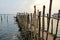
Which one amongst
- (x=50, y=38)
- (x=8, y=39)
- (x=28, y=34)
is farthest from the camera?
(x=8, y=39)

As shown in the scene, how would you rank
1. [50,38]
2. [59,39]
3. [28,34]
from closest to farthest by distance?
[50,38] < [59,39] < [28,34]

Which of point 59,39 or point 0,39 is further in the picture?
point 0,39

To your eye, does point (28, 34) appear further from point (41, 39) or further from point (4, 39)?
point (4, 39)

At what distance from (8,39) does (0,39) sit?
1253 millimetres

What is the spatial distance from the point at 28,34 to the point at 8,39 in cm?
734

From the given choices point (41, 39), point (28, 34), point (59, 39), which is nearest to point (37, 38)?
point (41, 39)

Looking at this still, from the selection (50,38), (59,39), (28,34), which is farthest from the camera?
(28,34)

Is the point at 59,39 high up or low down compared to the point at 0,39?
up

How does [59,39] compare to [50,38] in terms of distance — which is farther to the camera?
[59,39]

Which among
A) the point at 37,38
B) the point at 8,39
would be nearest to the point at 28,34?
the point at 37,38

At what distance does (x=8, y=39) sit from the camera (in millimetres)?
23078

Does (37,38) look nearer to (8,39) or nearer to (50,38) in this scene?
(50,38)

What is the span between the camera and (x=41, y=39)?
474 inches

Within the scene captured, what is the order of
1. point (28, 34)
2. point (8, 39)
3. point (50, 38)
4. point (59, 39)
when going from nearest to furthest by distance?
point (50, 38), point (59, 39), point (28, 34), point (8, 39)
